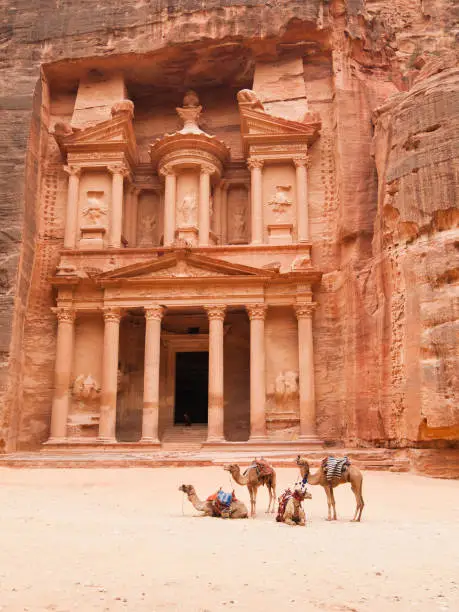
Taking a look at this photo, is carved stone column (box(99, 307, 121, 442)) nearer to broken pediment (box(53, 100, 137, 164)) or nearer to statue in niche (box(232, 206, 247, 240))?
statue in niche (box(232, 206, 247, 240))

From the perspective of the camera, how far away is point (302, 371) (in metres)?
20.5

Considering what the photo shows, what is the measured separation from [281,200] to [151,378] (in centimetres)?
809

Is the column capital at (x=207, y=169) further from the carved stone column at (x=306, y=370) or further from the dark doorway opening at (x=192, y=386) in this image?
the dark doorway opening at (x=192, y=386)

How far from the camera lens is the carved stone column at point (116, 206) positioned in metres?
22.8

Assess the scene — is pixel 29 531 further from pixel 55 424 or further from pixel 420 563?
pixel 55 424

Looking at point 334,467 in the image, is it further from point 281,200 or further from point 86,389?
point 281,200

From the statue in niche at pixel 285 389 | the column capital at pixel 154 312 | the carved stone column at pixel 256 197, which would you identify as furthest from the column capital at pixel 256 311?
the column capital at pixel 154 312

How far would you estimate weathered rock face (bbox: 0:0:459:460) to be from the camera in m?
16.2

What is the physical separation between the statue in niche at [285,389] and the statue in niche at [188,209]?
22.3ft

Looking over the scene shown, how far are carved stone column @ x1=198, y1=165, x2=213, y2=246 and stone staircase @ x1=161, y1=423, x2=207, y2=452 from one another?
658cm

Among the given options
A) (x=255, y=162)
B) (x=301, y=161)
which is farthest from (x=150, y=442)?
(x=301, y=161)

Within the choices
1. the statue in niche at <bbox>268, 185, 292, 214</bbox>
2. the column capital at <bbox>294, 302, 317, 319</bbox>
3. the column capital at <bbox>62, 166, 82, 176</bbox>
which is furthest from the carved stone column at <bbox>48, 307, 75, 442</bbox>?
the statue in niche at <bbox>268, 185, 292, 214</bbox>

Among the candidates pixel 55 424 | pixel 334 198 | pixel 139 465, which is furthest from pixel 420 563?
pixel 334 198

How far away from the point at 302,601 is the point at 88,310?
17.8m
